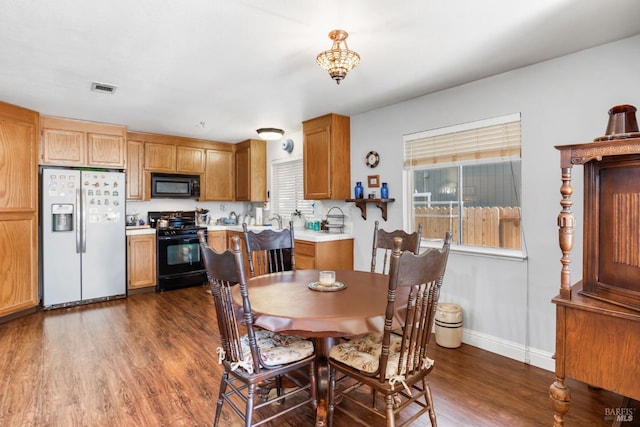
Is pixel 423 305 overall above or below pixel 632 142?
below

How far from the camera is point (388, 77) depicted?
2938mm

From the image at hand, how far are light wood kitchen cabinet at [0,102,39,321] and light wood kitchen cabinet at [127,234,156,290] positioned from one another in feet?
3.45

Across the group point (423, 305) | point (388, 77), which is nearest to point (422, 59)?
point (388, 77)

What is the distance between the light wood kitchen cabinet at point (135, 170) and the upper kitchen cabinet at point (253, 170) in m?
1.56

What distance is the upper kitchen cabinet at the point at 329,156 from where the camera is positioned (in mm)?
4133

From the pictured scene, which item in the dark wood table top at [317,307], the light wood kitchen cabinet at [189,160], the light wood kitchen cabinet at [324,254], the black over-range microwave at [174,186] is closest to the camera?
the dark wood table top at [317,307]

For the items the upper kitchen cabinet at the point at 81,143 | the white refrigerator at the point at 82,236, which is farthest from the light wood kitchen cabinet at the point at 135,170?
the white refrigerator at the point at 82,236

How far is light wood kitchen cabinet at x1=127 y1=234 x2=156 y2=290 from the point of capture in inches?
189

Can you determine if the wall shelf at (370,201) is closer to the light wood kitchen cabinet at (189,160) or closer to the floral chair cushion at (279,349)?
the floral chair cushion at (279,349)

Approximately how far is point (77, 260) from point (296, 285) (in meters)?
3.67

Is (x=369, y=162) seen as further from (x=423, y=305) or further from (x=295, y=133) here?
(x=423, y=305)

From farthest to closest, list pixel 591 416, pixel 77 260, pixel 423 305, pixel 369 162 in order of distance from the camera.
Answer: pixel 77 260 → pixel 369 162 → pixel 591 416 → pixel 423 305

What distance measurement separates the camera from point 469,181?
312 centimetres

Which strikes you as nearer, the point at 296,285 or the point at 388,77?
the point at 296,285
